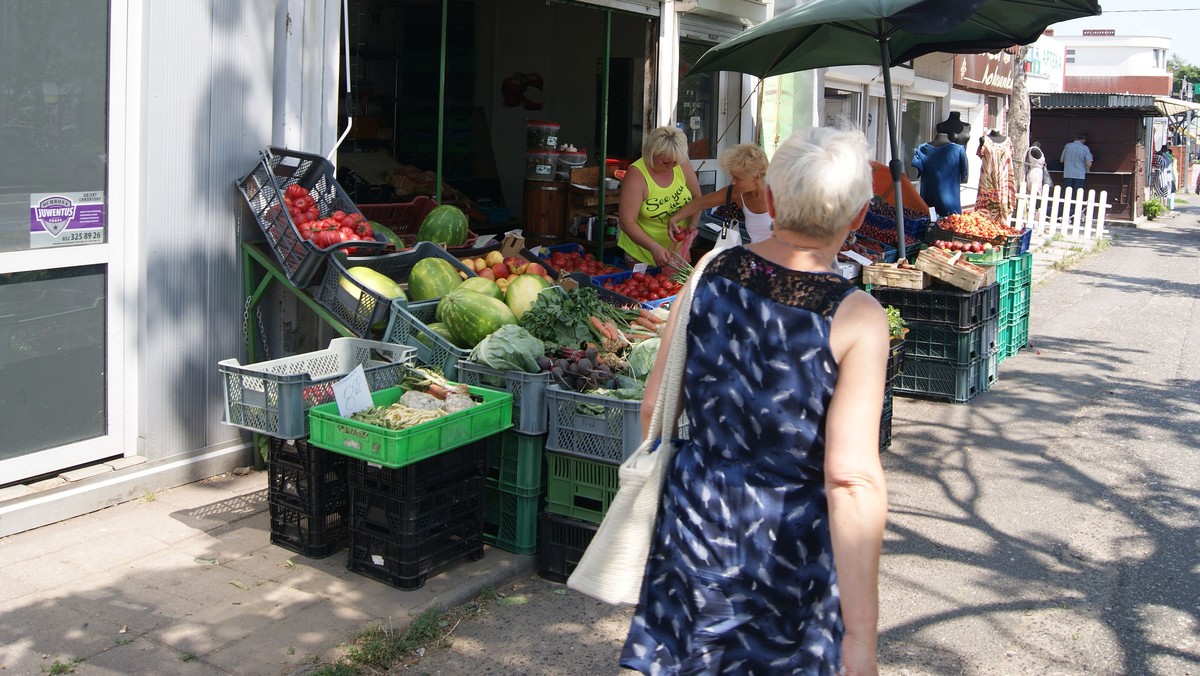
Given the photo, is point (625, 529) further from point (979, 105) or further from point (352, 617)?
point (979, 105)

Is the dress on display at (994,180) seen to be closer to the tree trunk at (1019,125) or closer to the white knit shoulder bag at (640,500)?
the tree trunk at (1019,125)

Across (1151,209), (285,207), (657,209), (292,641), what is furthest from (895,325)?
(1151,209)

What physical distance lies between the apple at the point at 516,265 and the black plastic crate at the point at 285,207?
3.17ft

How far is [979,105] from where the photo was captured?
76.0ft

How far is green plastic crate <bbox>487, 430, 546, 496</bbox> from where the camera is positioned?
5.02 m

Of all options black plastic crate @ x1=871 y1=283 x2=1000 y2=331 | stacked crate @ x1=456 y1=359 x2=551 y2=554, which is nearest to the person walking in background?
black plastic crate @ x1=871 y1=283 x2=1000 y2=331

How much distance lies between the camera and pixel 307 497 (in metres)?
4.91

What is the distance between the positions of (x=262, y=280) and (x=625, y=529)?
3722 millimetres

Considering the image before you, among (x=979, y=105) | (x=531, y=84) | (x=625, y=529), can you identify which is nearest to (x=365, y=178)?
(x=531, y=84)

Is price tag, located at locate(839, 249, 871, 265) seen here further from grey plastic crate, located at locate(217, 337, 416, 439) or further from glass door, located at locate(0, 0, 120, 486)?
glass door, located at locate(0, 0, 120, 486)

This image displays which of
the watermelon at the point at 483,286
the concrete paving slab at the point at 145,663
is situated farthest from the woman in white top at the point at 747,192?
the concrete paving slab at the point at 145,663

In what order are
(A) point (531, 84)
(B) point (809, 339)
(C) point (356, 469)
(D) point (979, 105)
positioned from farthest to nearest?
(D) point (979, 105)
(A) point (531, 84)
(C) point (356, 469)
(B) point (809, 339)

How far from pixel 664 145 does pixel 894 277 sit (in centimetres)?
202

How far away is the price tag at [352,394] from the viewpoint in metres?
4.64
